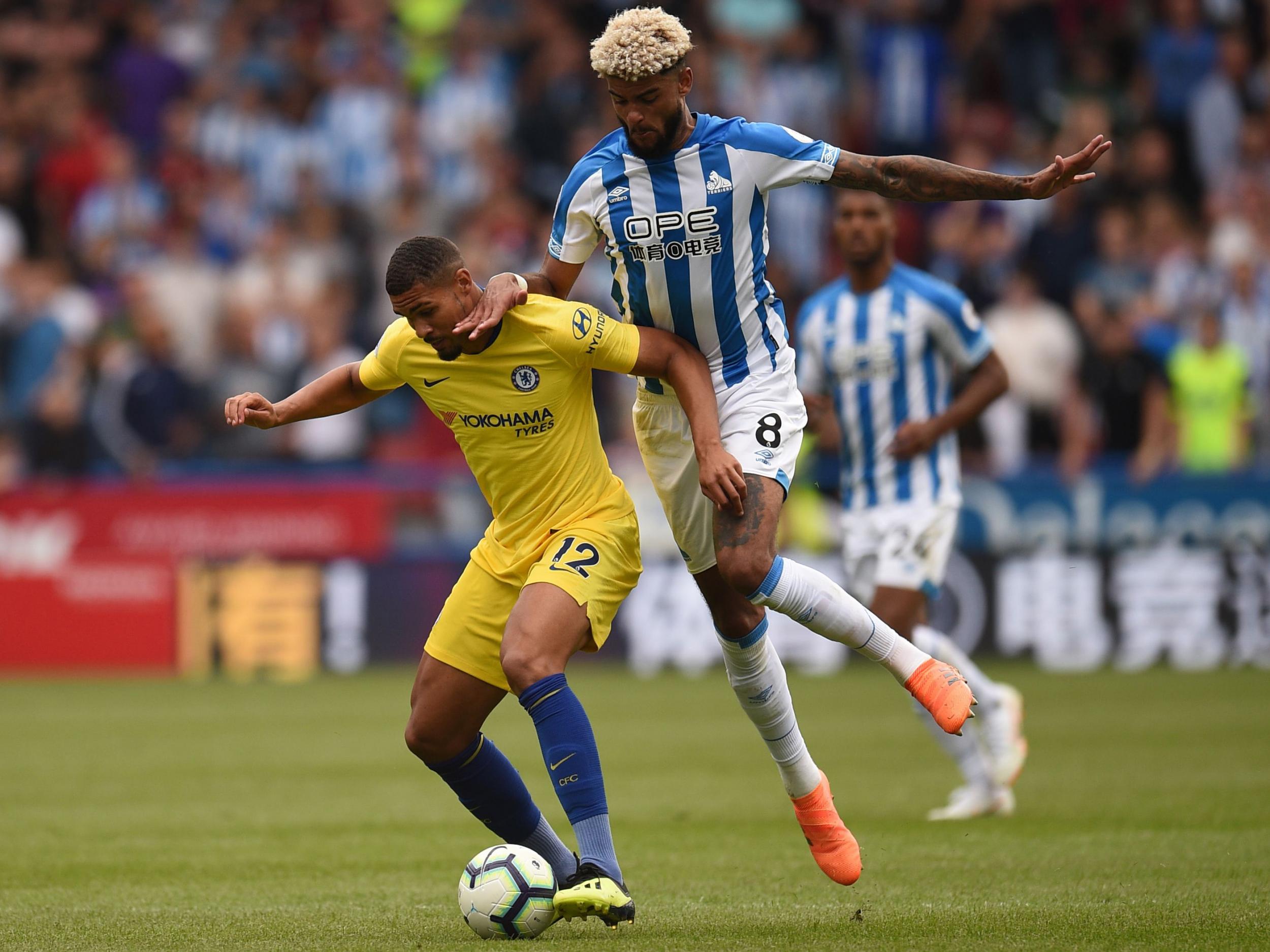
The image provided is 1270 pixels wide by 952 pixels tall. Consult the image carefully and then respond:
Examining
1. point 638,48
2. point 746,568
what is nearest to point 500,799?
point 746,568

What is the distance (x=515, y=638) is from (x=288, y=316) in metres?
12.0

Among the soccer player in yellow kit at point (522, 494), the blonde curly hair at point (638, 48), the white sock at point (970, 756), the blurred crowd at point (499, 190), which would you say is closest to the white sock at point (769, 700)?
the soccer player in yellow kit at point (522, 494)

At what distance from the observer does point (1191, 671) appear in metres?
14.9

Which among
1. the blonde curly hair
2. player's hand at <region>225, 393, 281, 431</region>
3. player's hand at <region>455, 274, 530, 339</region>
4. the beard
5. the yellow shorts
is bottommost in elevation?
the yellow shorts

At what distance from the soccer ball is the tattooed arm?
2.53 metres

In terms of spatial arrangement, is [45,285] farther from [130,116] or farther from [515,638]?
[515,638]

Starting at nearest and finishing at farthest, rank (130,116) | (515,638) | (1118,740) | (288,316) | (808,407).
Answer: (515,638) < (808,407) < (1118,740) < (288,316) < (130,116)

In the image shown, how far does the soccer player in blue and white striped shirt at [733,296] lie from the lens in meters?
5.97

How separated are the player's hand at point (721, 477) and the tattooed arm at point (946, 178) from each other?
1027mm

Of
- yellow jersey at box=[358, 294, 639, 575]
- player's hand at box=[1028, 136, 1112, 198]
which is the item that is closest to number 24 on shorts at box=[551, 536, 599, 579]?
yellow jersey at box=[358, 294, 639, 575]

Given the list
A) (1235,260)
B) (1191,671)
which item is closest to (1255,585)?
(1191,671)

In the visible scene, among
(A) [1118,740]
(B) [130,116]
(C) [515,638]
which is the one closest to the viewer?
(C) [515,638]

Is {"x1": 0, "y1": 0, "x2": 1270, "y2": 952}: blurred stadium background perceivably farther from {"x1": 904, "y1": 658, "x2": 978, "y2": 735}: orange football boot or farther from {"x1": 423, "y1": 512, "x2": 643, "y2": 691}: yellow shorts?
{"x1": 423, "y1": 512, "x2": 643, "y2": 691}: yellow shorts

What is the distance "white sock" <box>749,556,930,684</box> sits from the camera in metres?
6.01
